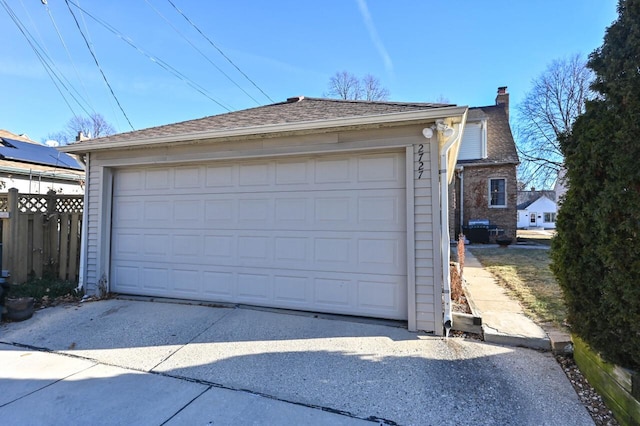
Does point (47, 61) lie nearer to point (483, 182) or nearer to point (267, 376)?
point (267, 376)

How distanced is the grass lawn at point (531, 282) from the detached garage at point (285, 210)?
1697 mm

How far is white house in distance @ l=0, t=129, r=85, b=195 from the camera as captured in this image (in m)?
8.29

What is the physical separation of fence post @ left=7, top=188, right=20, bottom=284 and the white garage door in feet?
5.27

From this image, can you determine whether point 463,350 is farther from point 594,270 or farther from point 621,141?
point 621,141

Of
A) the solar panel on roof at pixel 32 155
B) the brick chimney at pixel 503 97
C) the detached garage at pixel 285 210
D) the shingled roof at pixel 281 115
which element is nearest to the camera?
the detached garage at pixel 285 210

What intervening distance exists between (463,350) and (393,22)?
805cm

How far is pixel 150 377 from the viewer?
289 centimetres

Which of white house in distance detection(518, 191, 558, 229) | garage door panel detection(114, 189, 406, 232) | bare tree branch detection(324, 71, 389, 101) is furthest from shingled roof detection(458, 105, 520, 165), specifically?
white house in distance detection(518, 191, 558, 229)

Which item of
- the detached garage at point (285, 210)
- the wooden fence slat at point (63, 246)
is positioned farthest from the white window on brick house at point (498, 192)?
the wooden fence slat at point (63, 246)

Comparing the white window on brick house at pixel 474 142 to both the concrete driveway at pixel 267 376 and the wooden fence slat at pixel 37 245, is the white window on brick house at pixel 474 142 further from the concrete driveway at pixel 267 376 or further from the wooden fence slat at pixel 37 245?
the wooden fence slat at pixel 37 245

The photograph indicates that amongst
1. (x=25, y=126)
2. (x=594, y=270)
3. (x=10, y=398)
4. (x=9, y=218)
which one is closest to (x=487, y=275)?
(x=594, y=270)

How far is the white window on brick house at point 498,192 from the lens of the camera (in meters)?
14.4

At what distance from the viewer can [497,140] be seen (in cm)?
1556

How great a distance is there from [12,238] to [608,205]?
7810 mm
